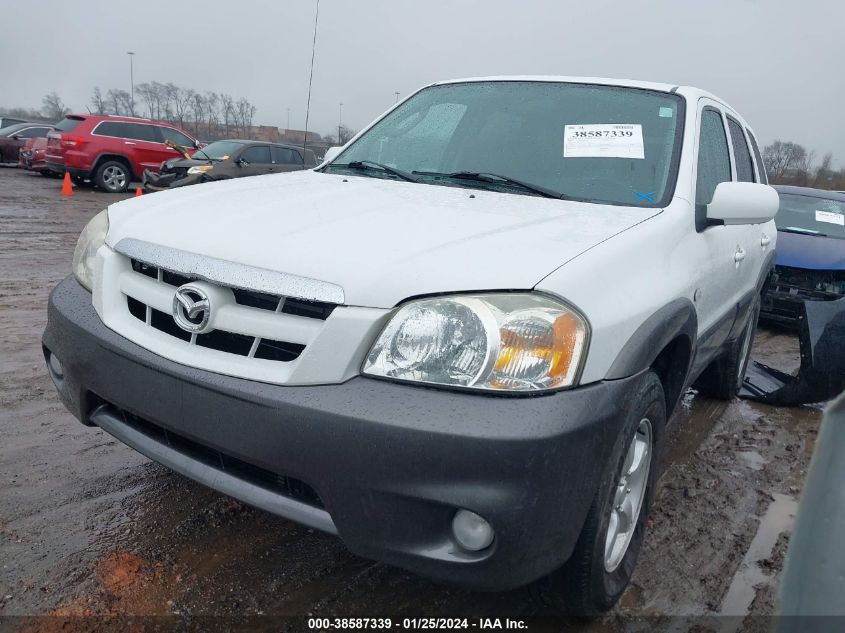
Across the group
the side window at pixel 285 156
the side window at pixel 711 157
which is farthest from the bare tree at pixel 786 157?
the side window at pixel 711 157

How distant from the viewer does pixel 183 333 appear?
1.98 metres

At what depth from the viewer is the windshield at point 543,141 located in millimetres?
2697

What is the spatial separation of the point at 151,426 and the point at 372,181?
1.36 meters

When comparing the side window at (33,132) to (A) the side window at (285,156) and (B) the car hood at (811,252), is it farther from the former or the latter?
(B) the car hood at (811,252)

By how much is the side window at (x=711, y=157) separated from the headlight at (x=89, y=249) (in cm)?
224

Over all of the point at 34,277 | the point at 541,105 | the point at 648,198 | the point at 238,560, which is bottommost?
the point at 34,277

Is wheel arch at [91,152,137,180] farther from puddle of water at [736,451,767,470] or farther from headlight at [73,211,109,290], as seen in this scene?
puddle of water at [736,451,767,470]

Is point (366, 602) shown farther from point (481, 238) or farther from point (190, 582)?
point (481, 238)

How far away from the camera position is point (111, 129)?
1551cm

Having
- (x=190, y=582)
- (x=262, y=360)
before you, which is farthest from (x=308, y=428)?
(x=190, y=582)

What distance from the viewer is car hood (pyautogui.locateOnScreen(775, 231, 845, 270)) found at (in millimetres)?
6224

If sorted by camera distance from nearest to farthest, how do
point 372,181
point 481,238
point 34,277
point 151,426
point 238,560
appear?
point 481,238 → point 151,426 → point 238,560 → point 372,181 → point 34,277

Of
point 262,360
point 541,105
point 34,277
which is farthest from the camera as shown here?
point 34,277

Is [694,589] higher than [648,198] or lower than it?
lower
